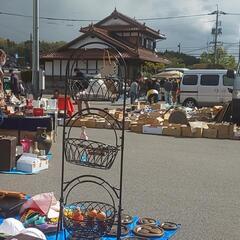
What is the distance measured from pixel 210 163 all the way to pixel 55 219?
4578mm

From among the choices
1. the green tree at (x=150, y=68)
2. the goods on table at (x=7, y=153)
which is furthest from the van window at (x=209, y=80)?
the green tree at (x=150, y=68)

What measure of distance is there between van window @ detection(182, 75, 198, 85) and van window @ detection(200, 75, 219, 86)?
329 millimetres

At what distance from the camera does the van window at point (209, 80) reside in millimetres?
21141

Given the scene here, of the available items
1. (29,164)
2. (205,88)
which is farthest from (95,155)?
(205,88)

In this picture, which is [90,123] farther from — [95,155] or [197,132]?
Result: [95,155]

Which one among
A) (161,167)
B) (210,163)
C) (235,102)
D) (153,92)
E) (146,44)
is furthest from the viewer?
(146,44)

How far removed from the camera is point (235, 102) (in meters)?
14.0

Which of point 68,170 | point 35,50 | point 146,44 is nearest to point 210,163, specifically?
point 68,170

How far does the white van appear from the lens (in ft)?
68.9

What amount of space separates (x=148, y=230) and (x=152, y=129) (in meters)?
8.61

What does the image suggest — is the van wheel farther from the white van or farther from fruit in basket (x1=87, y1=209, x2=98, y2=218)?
fruit in basket (x1=87, y1=209, x2=98, y2=218)

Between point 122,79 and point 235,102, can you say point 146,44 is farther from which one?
point 122,79

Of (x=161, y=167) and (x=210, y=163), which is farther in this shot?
(x=210, y=163)

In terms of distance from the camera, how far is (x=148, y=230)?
15.1ft
